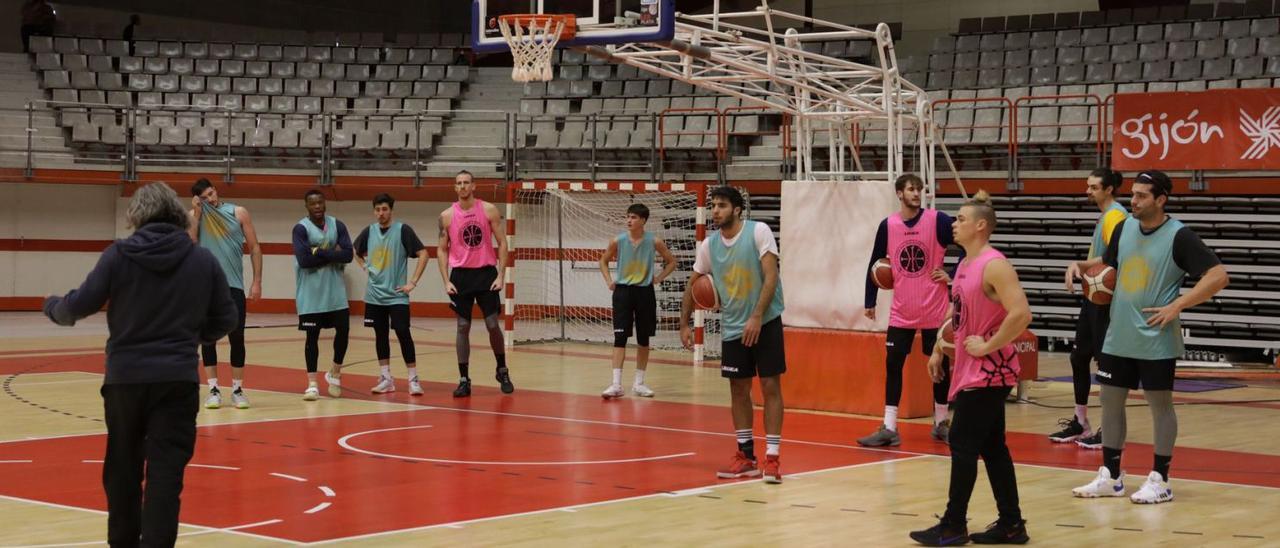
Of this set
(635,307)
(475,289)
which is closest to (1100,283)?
(635,307)

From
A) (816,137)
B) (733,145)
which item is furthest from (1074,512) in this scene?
(733,145)

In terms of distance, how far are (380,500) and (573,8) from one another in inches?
199

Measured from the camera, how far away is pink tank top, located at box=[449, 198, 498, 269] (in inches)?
506

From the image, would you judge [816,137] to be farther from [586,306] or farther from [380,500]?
[380,500]

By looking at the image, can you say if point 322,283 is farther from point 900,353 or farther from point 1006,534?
point 1006,534

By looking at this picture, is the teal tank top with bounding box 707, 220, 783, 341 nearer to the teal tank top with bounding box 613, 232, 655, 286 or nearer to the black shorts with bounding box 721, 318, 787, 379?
the black shorts with bounding box 721, 318, 787, 379

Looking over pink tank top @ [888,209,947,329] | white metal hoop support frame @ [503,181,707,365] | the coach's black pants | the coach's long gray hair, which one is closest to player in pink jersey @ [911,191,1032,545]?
the coach's black pants

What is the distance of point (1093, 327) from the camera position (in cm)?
897

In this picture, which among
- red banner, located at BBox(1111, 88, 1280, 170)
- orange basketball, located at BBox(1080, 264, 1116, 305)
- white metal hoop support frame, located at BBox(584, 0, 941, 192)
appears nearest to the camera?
orange basketball, located at BBox(1080, 264, 1116, 305)

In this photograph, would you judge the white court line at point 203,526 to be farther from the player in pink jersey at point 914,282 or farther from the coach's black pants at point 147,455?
the player in pink jersey at point 914,282

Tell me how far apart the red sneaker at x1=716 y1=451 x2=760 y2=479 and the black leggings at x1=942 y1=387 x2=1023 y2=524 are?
2.04 meters

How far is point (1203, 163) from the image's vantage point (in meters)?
16.2

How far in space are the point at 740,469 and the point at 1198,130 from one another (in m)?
9.88

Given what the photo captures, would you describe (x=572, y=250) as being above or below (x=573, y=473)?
above
